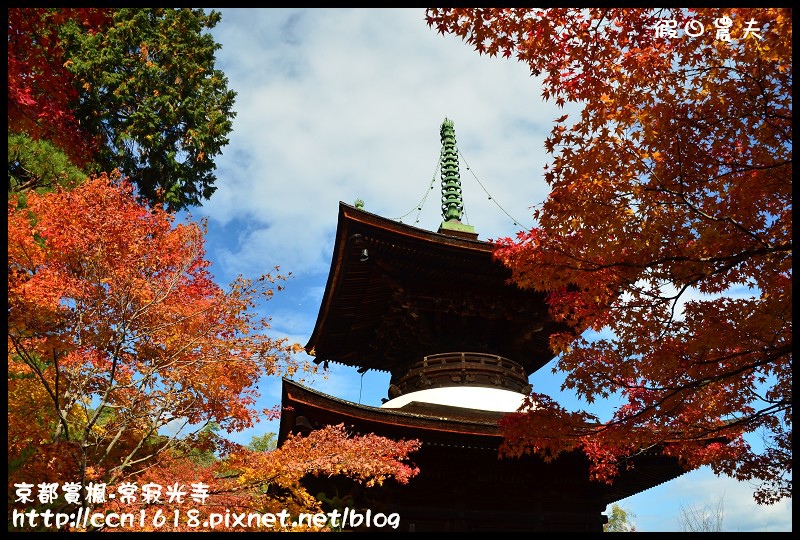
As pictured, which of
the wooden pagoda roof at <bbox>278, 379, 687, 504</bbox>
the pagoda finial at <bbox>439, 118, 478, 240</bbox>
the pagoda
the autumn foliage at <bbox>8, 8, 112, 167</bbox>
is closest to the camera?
the autumn foliage at <bbox>8, 8, 112, 167</bbox>

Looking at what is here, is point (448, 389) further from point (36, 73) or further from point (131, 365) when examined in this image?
point (36, 73)

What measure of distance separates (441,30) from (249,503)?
653cm

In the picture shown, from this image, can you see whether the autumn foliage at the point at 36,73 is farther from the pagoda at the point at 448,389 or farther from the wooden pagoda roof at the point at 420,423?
the wooden pagoda roof at the point at 420,423

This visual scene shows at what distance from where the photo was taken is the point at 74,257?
8086mm

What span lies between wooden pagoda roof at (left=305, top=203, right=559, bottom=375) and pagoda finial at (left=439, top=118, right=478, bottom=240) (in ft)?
6.47

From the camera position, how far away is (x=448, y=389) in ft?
35.7

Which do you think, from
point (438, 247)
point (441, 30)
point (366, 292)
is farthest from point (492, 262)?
point (441, 30)

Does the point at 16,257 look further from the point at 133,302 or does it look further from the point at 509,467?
the point at 509,467

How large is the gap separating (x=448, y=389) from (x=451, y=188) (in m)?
6.93

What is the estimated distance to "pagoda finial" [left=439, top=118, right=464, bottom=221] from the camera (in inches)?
601

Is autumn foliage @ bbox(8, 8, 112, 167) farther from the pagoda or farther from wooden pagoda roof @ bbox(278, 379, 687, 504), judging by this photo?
wooden pagoda roof @ bbox(278, 379, 687, 504)

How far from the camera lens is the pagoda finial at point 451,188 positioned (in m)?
13.6

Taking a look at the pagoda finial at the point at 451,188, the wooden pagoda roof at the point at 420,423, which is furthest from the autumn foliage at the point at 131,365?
the pagoda finial at the point at 451,188

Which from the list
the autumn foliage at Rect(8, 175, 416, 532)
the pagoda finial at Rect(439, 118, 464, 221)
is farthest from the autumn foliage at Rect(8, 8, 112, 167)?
the pagoda finial at Rect(439, 118, 464, 221)
